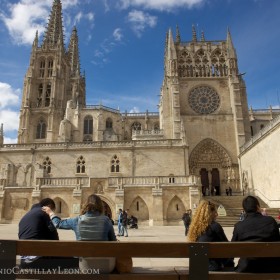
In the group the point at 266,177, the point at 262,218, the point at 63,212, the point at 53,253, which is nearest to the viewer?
the point at 53,253

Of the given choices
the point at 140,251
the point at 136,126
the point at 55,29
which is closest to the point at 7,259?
the point at 140,251

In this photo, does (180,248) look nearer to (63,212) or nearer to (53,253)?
(53,253)

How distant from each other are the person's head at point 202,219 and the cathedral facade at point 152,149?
59.3 feet

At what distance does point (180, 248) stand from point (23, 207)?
23.4m

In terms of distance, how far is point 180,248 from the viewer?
2.77m

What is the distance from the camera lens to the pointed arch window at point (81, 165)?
2988cm

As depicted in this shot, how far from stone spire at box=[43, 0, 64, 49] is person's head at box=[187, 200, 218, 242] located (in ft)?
192

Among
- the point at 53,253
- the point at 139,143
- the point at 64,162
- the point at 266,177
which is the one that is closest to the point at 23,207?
the point at 64,162

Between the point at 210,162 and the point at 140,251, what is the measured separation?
33080mm

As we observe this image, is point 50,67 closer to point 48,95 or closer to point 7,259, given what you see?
point 48,95

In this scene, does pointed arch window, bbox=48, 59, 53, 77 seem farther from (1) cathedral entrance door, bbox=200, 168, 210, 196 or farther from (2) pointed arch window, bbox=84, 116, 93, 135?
(1) cathedral entrance door, bbox=200, 168, 210, 196

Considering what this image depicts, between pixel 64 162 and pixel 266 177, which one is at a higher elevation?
pixel 64 162

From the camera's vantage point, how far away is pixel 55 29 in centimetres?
6075

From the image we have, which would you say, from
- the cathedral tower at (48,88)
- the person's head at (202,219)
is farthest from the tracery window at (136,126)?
the person's head at (202,219)
